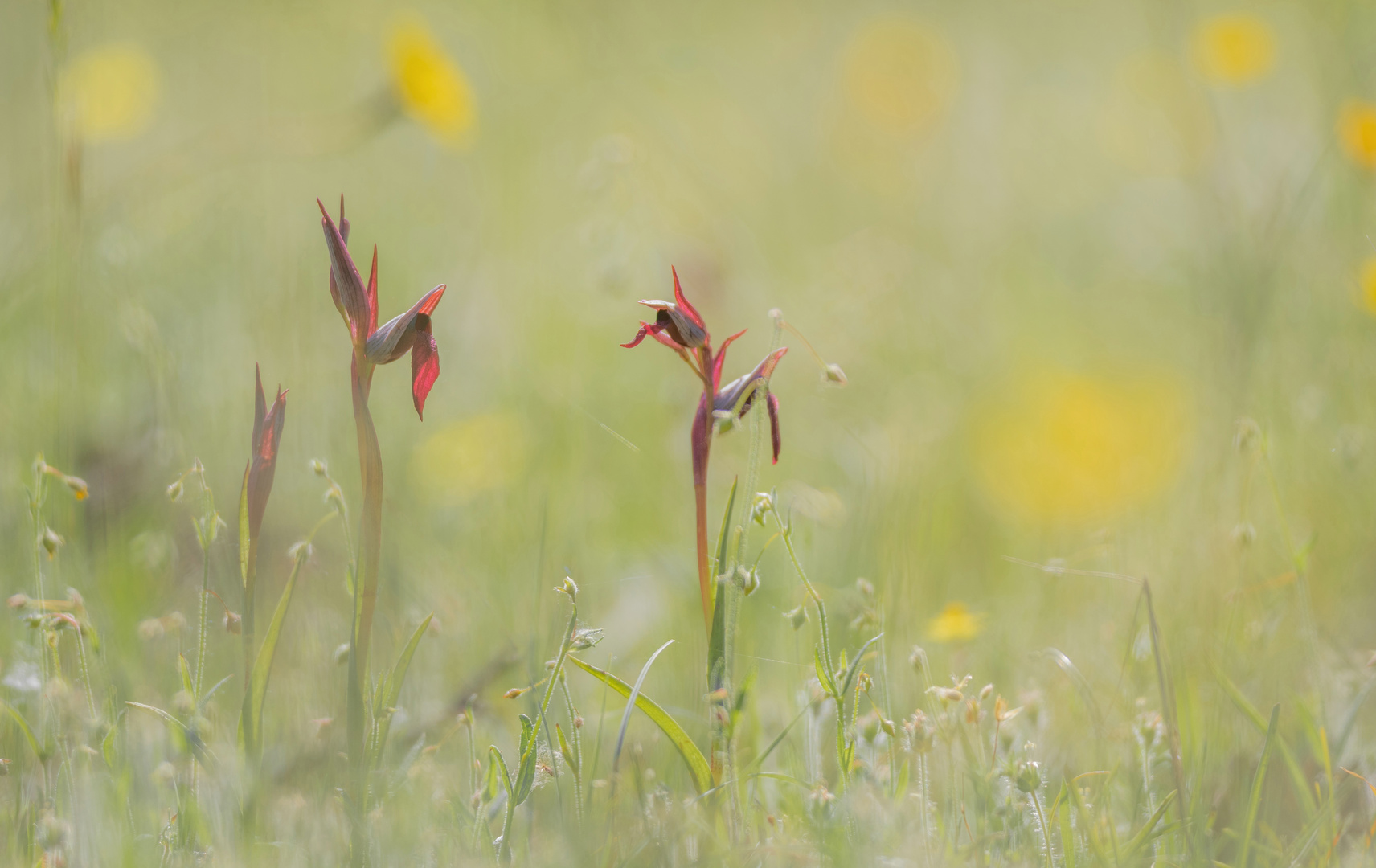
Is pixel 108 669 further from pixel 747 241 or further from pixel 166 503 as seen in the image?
pixel 747 241

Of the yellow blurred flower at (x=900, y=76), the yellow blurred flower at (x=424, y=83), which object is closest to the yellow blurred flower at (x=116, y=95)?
the yellow blurred flower at (x=424, y=83)

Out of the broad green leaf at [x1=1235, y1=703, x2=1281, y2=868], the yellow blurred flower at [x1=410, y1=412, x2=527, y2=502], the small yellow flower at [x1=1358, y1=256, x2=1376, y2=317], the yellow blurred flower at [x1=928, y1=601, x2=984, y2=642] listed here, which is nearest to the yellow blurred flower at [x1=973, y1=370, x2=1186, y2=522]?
the small yellow flower at [x1=1358, y1=256, x2=1376, y2=317]

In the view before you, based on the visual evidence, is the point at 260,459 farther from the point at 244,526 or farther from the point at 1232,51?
the point at 1232,51

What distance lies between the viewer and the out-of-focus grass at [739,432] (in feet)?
4.50

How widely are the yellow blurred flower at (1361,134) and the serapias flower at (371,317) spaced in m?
3.13

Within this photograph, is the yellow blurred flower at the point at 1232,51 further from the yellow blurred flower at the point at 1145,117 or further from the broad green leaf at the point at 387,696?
the broad green leaf at the point at 387,696

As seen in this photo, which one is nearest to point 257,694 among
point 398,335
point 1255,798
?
point 398,335

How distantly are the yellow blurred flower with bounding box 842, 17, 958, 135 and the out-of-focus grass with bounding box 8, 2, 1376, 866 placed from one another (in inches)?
1.4

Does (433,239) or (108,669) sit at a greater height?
(433,239)

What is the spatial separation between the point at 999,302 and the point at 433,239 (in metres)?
2.52

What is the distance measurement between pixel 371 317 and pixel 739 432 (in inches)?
65.4

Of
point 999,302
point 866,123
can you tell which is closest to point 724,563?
point 999,302

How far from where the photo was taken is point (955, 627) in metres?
1.72

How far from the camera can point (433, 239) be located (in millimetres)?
4629
